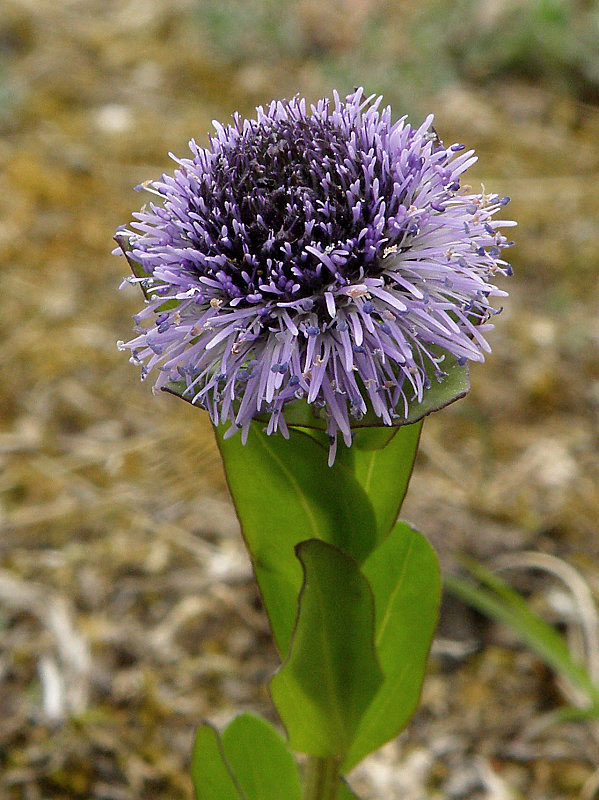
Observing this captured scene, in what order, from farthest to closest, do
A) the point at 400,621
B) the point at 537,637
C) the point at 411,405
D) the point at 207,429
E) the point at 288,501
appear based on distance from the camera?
1. the point at 207,429
2. the point at 537,637
3. the point at 400,621
4. the point at 288,501
5. the point at 411,405

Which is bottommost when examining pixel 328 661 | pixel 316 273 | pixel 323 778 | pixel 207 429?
pixel 323 778

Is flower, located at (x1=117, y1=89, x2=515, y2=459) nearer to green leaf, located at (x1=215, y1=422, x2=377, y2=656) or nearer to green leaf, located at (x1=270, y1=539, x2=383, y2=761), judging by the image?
green leaf, located at (x1=215, y1=422, x2=377, y2=656)

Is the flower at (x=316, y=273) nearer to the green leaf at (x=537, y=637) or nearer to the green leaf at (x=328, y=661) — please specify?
the green leaf at (x=328, y=661)

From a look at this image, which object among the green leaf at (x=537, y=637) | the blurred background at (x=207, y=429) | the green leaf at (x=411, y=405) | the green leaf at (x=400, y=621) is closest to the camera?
the green leaf at (x=411, y=405)

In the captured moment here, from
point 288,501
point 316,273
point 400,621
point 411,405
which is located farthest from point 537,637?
point 316,273

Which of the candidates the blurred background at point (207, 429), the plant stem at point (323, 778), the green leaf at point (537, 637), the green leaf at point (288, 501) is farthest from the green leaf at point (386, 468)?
the blurred background at point (207, 429)

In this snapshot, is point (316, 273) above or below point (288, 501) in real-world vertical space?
above

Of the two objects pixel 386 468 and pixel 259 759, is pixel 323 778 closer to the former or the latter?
pixel 259 759

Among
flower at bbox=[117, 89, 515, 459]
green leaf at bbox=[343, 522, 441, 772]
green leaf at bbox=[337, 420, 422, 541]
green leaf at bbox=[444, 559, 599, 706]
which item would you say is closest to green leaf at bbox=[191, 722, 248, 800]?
green leaf at bbox=[343, 522, 441, 772]
